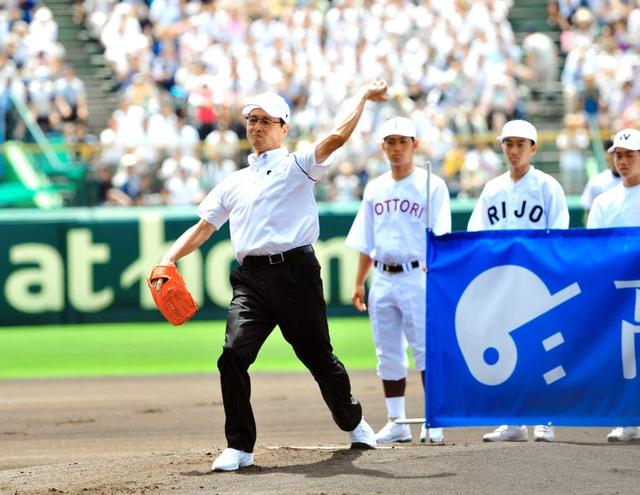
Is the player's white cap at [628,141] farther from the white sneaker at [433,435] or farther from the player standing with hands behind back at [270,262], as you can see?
the white sneaker at [433,435]

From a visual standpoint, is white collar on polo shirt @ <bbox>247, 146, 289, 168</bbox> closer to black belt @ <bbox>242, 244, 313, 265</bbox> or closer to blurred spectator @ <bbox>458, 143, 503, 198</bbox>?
black belt @ <bbox>242, 244, 313, 265</bbox>

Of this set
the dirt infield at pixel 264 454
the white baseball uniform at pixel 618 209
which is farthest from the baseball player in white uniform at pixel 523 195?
the dirt infield at pixel 264 454

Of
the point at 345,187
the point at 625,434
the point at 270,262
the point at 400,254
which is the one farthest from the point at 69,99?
the point at 625,434

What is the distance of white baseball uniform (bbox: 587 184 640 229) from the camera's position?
9.61 metres

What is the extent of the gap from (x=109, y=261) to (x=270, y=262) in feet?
38.3

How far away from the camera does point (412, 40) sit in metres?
23.5

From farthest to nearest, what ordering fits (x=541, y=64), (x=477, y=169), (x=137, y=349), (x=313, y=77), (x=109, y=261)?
(x=541, y=64), (x=313, y=77), (x=477, y=169), (x=109, y=261), (x=137, y=349)

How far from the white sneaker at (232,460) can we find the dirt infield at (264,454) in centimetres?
7

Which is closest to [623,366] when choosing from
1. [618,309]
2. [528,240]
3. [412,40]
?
[618,309]

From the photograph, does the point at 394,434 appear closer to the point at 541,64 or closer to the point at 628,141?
the point at 628,141

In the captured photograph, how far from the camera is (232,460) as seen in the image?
8008 mm

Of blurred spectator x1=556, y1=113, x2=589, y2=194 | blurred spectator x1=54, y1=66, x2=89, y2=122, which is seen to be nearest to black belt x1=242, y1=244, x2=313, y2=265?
blurred spectator x1=556, y1=113, x2=589, y2=194

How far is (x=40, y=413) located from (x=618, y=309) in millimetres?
5369

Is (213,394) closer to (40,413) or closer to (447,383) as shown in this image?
(40,413)
